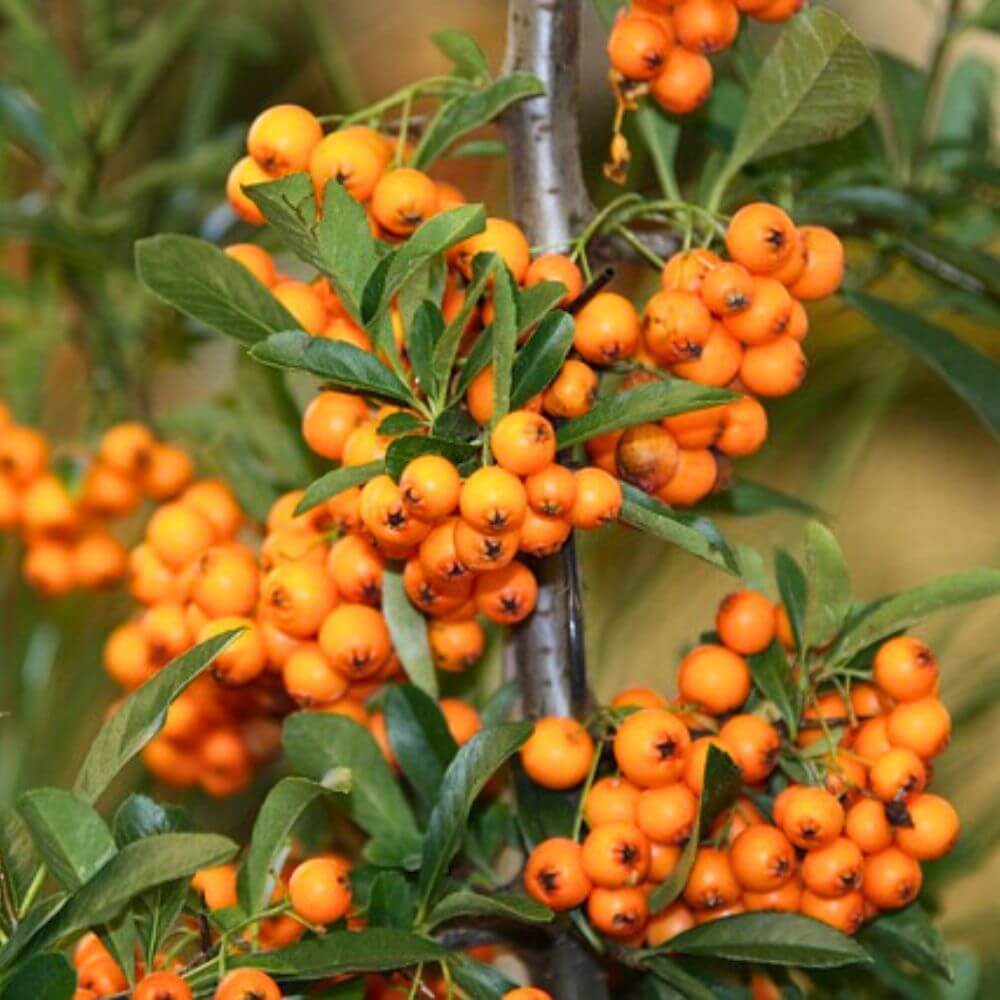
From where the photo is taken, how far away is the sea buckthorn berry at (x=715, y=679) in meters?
0.64

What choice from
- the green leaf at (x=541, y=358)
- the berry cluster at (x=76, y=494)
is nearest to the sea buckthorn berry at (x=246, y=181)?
the green leaf at (x=541, y=358)

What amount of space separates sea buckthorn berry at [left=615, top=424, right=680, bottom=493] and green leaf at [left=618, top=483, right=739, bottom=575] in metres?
0.02

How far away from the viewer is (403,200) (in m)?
0.61

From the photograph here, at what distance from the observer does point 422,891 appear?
0.62 metres

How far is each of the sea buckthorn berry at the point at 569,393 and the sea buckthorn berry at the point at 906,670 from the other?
15 centimetres

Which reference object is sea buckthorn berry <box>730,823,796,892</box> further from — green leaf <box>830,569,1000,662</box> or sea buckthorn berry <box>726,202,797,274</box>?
sea buckthorn berry <box>726,202,797,274</box>

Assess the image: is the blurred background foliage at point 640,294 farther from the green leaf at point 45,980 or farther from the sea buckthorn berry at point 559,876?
the green leaf at point 45,980

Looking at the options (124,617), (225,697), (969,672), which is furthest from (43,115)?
(969,672)

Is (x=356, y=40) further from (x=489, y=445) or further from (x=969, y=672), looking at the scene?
(x=489, y=445)

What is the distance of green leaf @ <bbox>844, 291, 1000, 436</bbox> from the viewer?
0.77m

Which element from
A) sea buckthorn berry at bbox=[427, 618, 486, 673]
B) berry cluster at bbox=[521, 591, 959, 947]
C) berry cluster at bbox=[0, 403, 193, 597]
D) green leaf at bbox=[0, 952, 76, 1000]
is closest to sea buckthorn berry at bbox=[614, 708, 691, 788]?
berry cluster at bbox=[521, 591, 959, 947]

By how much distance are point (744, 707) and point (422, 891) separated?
148 mm

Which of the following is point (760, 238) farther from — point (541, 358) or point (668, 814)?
point (668, 814)

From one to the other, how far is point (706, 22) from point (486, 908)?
33cm
